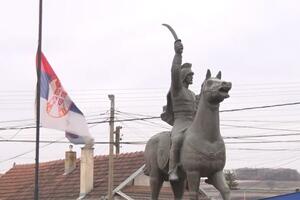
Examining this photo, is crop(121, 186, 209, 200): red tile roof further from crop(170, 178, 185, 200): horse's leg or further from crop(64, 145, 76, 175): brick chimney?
crop(170, 178, 185, 200): horse's leg

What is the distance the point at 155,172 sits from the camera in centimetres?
1174

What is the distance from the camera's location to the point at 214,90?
412 inches

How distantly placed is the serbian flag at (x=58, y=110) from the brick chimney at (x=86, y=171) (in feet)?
38.7

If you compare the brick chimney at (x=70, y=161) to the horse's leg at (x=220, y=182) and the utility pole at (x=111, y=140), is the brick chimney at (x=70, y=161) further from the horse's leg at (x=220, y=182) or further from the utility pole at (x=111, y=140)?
the horse's leg at (x=220, y=182)

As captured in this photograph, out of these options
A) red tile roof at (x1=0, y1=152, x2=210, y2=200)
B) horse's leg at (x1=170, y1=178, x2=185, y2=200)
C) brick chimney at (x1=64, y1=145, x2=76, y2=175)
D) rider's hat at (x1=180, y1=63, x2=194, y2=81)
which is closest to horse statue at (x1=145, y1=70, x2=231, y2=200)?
horse's leg at (x1=170, y1=178, x2=185, y2=200)

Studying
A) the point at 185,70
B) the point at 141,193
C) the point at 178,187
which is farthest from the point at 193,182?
the point at 141,193

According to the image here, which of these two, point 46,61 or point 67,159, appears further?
point 67,159

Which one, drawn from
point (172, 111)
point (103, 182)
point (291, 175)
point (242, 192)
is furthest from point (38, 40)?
point (291, 175)

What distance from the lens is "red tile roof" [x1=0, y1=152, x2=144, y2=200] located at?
3123 cm

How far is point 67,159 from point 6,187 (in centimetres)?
399

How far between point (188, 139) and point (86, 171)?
20.9m

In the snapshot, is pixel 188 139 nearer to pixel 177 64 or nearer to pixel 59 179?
pixel 177 64

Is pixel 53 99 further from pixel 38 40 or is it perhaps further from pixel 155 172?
pixel 155 172

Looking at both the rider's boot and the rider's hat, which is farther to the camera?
the rider's hat
